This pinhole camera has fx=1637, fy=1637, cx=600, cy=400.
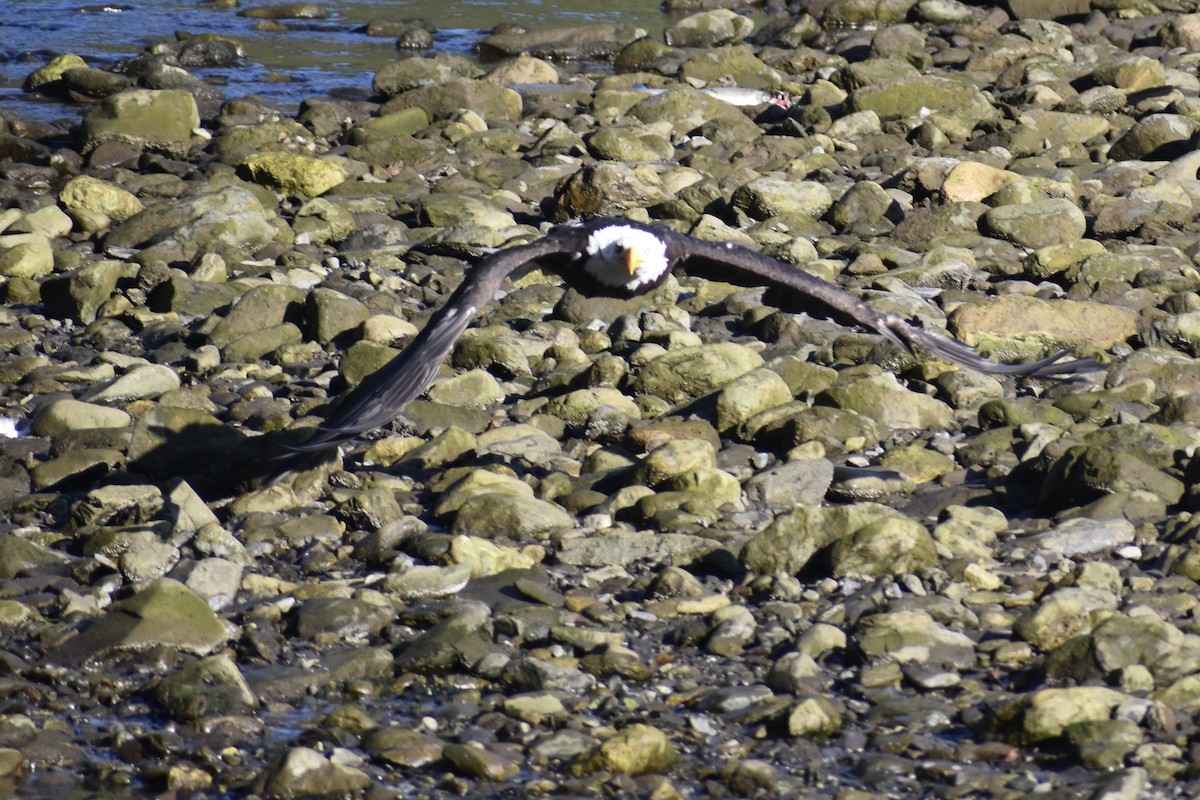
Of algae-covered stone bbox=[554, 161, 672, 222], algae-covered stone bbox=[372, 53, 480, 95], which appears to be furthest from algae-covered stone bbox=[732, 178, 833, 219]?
algae-covered stone bbox=[372, 53, 480, 95]

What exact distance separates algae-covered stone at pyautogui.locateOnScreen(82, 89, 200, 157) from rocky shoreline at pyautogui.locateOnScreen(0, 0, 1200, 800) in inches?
2.2

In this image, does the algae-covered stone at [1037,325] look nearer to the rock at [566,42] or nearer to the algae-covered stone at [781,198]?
the algae-covered stone at [781,198]

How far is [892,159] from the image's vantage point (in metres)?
13.8

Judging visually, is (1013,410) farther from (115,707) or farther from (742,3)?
(742,3)

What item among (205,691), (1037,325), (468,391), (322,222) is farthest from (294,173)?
(205,691)

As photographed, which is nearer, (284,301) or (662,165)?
(284,301)

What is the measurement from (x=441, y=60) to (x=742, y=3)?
7.30 m

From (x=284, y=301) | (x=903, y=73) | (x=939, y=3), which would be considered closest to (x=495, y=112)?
(x=903, y=73)

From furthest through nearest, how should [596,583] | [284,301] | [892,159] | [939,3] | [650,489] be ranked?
[939,3], [892,159], [284,301], [650,489], [596,583]

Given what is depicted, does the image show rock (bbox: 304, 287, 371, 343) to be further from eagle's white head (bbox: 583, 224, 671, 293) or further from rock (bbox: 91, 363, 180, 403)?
eagle's white head (bbox: 583, 224, 671, 293)

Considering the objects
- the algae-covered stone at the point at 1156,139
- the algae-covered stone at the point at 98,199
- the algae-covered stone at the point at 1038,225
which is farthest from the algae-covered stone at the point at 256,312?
the algae-covered stone at the point at 1156,139

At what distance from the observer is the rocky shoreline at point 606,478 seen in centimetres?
534

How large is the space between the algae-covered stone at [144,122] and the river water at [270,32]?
2.01 metres

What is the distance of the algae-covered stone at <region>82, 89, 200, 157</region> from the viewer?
1488cm
